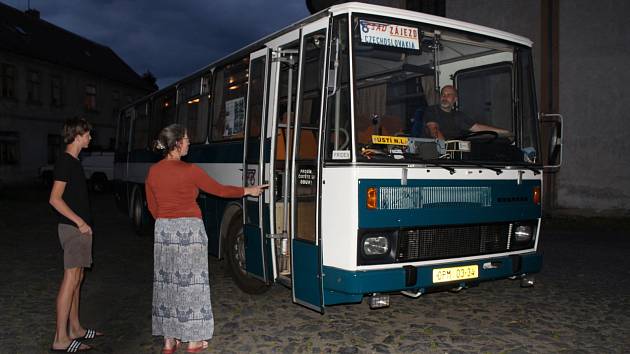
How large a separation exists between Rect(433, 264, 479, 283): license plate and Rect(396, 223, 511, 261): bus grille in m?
0.13

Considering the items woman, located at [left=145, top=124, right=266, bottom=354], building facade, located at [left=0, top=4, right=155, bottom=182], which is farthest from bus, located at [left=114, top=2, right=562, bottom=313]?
building facade, located at [left=0, top=4, right=155, bottom=182]

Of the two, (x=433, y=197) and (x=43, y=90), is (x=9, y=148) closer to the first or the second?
(x=43, y=90)

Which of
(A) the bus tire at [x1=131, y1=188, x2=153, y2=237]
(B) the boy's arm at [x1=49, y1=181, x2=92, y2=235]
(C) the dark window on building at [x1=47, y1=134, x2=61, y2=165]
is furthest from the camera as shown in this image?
(C) the dark window on building at [x1=47, y1=134, x2=61, y2=165]

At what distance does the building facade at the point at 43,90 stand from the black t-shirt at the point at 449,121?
1161 inches

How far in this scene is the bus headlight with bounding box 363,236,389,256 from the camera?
493 cm

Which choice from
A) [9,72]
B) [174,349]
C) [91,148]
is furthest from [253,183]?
[9,72]

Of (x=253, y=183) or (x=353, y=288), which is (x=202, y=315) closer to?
(x=353, y=288)

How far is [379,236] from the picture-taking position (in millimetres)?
4980

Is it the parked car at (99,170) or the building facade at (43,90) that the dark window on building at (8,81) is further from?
the parked car at (99,170)

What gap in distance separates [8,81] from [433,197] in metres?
36.4

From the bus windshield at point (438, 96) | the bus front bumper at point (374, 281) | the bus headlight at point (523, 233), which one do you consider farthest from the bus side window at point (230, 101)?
the bus headlight at point (523, 233)

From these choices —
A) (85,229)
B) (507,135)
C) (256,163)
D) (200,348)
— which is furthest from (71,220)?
(507,135)

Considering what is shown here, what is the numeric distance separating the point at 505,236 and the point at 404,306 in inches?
55.2

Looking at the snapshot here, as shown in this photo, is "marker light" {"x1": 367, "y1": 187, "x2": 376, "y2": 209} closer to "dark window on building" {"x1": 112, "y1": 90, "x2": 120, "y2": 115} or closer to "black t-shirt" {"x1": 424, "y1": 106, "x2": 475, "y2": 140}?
"black t-shirt" {"x1": 424, "y1": 106, "x2": 475, "y2": 140}
